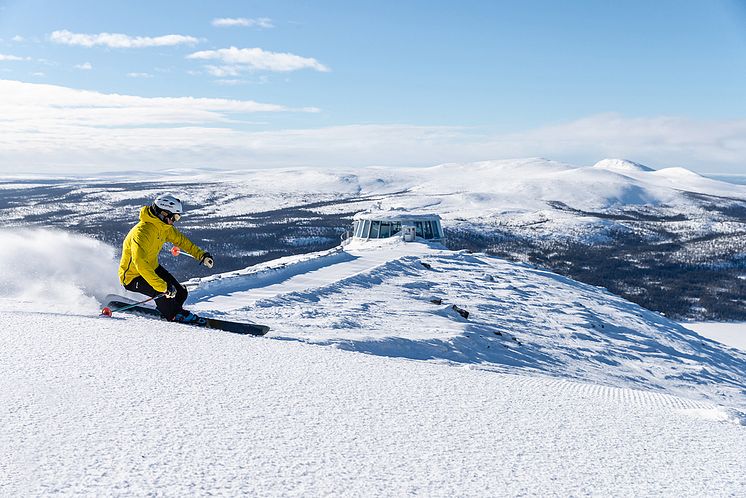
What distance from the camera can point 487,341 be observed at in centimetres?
1966

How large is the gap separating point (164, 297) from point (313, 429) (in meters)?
6.30

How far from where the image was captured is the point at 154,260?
11.2 meters

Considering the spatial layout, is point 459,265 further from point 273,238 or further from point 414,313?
point 273,238

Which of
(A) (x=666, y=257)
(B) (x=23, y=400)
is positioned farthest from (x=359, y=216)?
(A) (x=666, y=257)

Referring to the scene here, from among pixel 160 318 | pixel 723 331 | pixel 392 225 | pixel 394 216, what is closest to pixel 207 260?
pixel 160 318

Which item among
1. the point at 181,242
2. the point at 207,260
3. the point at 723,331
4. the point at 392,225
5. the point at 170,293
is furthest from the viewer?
the point at 723,331

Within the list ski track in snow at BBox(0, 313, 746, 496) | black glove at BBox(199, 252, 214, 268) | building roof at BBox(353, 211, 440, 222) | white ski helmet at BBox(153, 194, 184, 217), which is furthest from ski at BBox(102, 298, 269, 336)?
building roof at BBox(353, 211, 440, 222)

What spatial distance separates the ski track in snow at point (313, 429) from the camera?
190 inches

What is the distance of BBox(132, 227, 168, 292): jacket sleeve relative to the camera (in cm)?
1086

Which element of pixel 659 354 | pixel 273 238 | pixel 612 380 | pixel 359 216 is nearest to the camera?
pixel 612 380

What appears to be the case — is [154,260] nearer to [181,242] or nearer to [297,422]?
[181,242]

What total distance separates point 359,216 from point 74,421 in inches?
1765

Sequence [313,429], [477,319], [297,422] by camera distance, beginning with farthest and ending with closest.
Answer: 1. [477,319]
2. [297,422]
3. [313,429]

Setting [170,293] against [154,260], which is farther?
[154,260]
